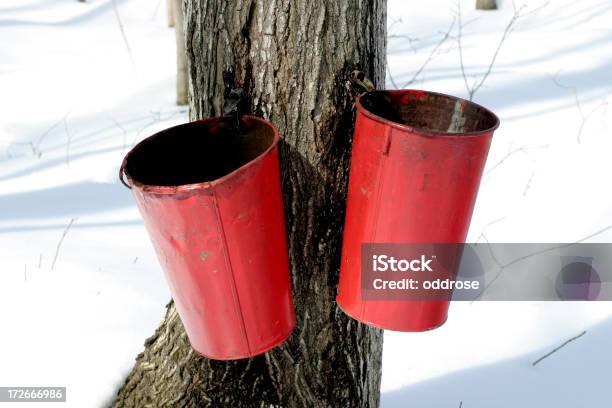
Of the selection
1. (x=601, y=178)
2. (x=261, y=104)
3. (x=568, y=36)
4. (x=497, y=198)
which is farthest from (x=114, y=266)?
(x=568, y=36)

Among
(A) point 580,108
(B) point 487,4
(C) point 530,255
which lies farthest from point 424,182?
(B) point 487,4

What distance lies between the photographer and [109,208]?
3.56 metres

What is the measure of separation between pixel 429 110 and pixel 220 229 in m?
0.65

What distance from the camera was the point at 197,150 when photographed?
1.58 metres

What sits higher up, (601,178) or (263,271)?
(263,271)

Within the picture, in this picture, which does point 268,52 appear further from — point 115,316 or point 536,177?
point 536,177

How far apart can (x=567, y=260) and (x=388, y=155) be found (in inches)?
72.5

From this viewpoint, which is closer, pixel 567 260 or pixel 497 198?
pixel 567 260

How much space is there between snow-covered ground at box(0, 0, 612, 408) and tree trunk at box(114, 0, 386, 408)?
0.45m

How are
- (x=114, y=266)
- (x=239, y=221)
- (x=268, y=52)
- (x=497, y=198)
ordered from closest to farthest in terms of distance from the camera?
(x=239, y=221)
(x=268, y=52)
(x=114, y=266)
(x=497, y=198)

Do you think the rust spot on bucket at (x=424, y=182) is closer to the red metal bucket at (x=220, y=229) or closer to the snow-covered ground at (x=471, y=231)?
the red metal bucket at (x=220, y=229)

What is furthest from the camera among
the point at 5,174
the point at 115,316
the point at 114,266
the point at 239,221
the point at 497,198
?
the point at 5,174

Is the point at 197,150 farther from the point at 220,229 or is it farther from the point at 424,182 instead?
the point at 424,182

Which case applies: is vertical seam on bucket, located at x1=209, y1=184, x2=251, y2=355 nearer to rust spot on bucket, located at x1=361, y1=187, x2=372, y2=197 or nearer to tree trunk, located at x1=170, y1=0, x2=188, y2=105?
rust spot on bucket, located at x1=361, y1=187, x2=372, y2=197
